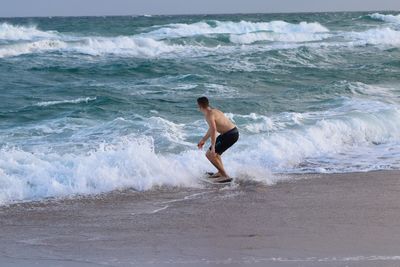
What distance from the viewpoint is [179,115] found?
15.3 meters

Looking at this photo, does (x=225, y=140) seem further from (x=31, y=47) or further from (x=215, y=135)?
(x=31, y=47)

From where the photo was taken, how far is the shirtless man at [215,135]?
9.53m

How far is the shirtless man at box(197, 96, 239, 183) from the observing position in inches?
375

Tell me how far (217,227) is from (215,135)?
251 cm

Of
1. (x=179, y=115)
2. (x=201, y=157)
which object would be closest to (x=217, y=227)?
(x=201, y=157)

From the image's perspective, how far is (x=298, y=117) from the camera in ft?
47.0

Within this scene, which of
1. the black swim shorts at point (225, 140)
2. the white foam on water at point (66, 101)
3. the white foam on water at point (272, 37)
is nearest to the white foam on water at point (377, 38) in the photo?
the white foam on water at point (272, 37)

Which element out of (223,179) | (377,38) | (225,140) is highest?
(225,140)

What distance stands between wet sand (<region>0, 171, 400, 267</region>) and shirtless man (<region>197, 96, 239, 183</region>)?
36 centimetres

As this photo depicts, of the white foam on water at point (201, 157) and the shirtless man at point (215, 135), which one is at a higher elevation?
the shirtless man at point (215, 135)

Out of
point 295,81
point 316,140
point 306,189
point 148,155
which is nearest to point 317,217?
point 306,189

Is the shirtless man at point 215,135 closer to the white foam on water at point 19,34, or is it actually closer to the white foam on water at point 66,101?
the white foam on water at point 66,101

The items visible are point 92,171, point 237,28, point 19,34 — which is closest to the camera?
point 92,171

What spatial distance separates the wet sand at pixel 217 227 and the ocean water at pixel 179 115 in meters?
0.73
